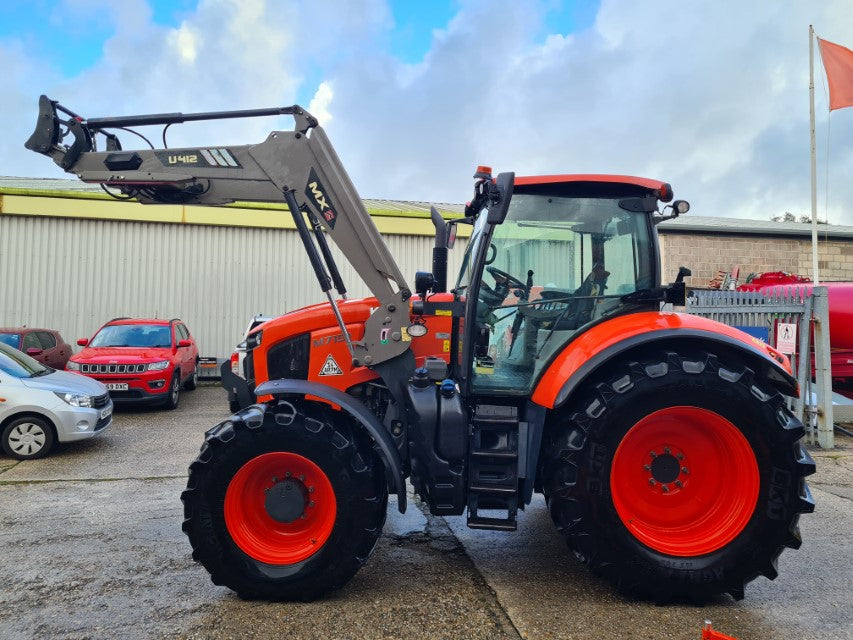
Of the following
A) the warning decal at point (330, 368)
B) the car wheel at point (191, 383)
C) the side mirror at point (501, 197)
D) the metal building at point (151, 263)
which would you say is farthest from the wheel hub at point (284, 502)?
the metal building at point (151, 263)

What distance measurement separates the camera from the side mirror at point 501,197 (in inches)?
135

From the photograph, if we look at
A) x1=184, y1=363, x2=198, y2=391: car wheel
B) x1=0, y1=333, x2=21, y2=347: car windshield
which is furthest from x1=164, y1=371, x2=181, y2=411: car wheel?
x1=0, y1=333, x2=21, y2=347: car windshield

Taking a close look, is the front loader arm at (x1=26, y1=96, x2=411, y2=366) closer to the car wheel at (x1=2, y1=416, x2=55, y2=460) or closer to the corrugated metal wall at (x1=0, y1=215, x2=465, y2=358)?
the car wheel at (x1=2, y1=416, x2=55, y2=460)

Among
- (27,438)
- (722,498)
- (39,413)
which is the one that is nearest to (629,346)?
(722,498)

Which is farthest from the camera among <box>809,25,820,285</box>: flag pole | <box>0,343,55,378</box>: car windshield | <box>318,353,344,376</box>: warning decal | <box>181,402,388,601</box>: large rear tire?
<box>809,25,820,285</box>: flag pole

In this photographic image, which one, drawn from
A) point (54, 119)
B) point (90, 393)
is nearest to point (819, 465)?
point (54, 119)

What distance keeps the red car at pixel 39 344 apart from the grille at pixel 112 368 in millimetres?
1247

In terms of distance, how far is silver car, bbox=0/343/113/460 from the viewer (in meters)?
7.04

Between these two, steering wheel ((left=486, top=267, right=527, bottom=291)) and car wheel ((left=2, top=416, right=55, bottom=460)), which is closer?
steering wheel ((left=486, top=267, right=527, bottom=291))

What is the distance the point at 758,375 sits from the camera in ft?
11.7

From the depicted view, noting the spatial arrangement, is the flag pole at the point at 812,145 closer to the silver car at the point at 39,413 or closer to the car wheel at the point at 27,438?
the silver car at the point at 39,413

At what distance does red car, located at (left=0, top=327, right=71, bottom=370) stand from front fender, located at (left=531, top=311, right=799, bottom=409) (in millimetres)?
10161

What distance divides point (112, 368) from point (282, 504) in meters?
8.00

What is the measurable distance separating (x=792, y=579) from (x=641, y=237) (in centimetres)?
239
